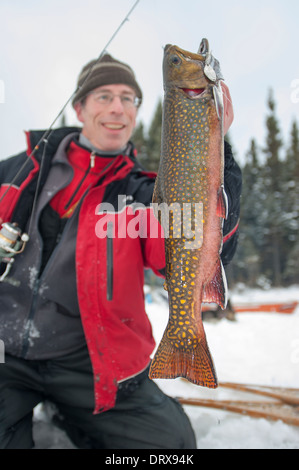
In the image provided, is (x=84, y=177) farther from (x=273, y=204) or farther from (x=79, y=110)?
(x=273, y=204)

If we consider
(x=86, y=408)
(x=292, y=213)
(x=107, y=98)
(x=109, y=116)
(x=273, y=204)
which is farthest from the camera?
(x=273, y=204)

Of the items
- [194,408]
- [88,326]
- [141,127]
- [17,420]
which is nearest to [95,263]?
[88,326]

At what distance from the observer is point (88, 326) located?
8.16ft

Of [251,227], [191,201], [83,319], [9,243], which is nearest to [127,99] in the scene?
[9,243]

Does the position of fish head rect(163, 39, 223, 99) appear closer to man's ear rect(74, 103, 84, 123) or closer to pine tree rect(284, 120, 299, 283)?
man's ear rect(74, 103, 84, 123)

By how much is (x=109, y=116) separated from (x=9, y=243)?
5.18ft

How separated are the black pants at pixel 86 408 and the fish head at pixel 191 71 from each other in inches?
87.7

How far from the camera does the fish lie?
1597 millimetres

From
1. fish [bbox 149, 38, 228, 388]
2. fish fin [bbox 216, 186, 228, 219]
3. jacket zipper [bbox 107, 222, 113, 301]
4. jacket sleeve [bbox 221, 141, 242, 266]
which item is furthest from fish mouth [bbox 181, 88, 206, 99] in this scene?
jacket zipper [bbox 107, 222, 113, 301]

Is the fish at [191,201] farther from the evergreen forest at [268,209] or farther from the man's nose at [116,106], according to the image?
the evergreen forest at [268,209]

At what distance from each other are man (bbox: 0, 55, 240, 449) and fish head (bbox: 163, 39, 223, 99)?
95 cm

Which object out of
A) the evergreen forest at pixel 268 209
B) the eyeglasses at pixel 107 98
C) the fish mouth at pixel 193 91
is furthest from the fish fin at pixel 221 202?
the evergreen forest at pixel 268 209

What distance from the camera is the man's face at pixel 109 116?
10.1 feet

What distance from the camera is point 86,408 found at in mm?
2652
